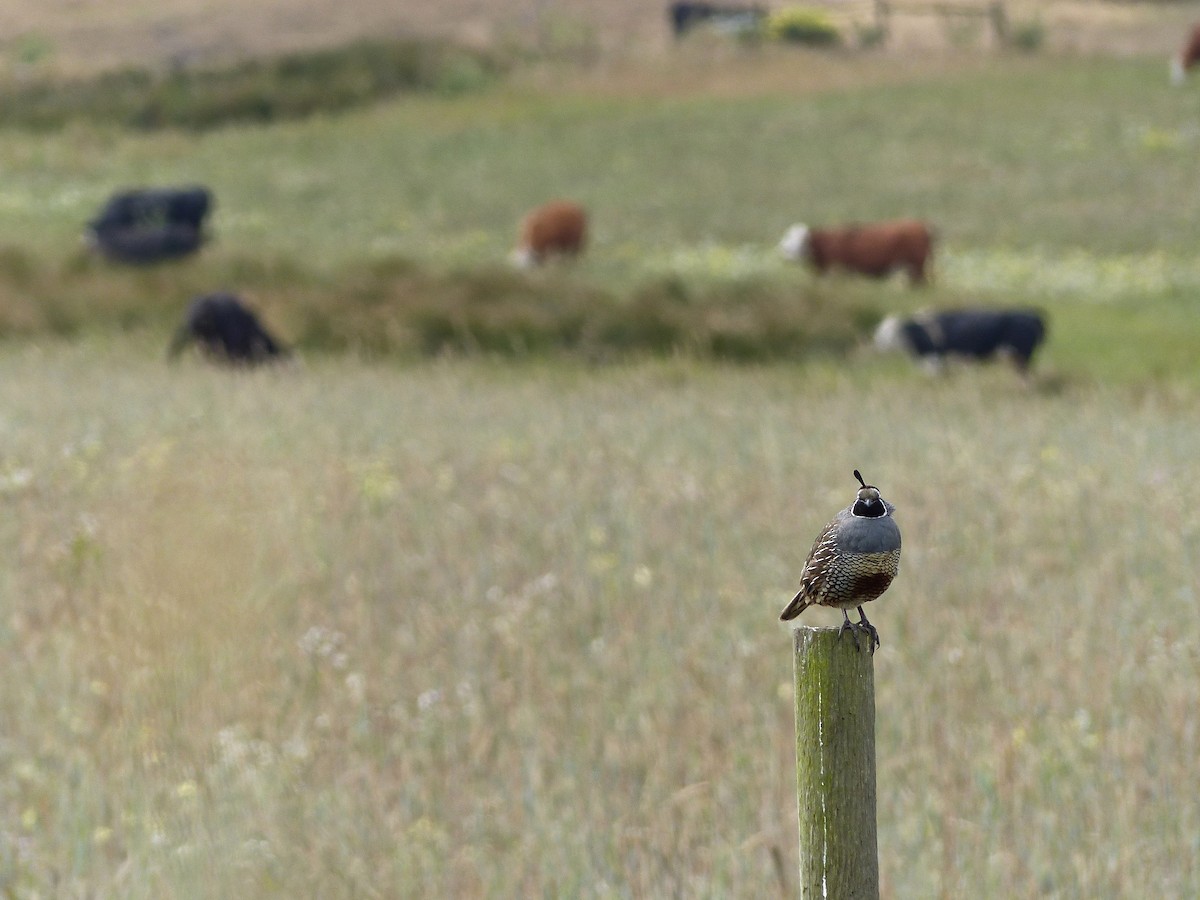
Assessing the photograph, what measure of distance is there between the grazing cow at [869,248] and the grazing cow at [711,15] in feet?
109

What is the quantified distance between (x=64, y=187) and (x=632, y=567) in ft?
104

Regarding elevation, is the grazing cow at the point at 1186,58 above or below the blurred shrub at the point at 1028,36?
above

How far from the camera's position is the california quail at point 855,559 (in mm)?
2811

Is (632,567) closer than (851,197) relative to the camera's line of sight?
Yes

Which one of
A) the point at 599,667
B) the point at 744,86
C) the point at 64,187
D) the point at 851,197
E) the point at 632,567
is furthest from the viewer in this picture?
the point at 744,86

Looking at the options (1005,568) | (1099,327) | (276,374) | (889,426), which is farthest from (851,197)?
(1005,568)

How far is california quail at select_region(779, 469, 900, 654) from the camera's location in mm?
2811

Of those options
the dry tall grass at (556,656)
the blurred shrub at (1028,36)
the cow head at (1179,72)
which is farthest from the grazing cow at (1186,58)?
the dry tall grass at (556,656)

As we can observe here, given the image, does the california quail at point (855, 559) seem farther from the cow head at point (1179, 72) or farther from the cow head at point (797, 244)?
the cow head at point (1179, 72)

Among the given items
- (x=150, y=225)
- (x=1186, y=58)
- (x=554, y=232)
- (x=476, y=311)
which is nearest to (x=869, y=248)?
(x=554, y=232)

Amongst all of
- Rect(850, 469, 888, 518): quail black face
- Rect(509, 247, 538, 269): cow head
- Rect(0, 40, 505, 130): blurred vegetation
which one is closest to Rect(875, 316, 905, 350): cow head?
Rect(509, 247, 538, 269): cow head

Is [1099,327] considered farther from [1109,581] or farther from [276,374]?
[1109,581]

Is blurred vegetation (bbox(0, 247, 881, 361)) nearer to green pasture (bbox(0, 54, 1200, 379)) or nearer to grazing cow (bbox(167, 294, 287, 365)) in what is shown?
green pasture (bbox(0, 54, 1200, 379))

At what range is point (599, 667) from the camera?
6.44m
